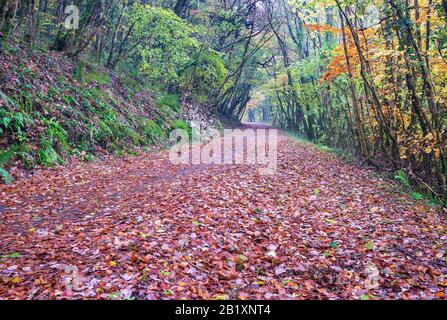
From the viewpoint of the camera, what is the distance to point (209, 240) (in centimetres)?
550

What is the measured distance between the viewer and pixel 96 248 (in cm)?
484

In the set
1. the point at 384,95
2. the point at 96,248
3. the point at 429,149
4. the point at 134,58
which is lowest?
the point at 96,248

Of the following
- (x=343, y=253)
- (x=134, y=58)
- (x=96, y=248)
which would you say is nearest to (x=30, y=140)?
(x=96, y=248)

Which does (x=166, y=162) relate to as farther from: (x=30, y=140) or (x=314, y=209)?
(x=314, y=209)

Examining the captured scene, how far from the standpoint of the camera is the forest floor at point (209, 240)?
4.18 metres

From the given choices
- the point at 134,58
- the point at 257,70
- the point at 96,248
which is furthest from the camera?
the point at 257,70

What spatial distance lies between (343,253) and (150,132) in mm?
12191

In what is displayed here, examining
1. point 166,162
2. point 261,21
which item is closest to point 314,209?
point 166,162

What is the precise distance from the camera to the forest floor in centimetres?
418

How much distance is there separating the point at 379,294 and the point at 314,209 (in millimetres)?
3541

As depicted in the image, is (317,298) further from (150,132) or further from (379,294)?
(150,132)

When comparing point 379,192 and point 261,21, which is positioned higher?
point 261,21
